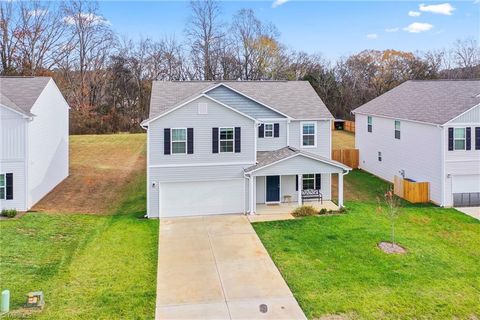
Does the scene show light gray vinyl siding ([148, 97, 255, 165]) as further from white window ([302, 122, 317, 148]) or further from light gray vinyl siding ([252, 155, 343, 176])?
white window ([302, 122, 317, 148])

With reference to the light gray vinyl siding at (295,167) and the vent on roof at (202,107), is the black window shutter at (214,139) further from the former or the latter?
the light gray vinyl siding at (295,167)

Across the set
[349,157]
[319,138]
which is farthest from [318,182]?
[349,157]

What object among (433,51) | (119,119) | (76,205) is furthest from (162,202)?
(433,51)

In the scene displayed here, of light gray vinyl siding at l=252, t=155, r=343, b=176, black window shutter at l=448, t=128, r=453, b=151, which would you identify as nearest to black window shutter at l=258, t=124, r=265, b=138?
light gray vinyl siding at l=252, t=155, r=343, b=176

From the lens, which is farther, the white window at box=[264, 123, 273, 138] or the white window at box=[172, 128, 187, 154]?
the white window at box=[264, 123, 273, 138]

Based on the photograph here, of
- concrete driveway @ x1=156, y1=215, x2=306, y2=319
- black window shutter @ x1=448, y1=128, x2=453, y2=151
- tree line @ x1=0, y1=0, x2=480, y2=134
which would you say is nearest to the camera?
concrete driveway @ x1=156, y1=215, x2=306, y2=319

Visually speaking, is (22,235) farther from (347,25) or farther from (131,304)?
(347,25)

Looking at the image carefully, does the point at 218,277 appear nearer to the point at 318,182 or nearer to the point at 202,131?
the point at 202,131
